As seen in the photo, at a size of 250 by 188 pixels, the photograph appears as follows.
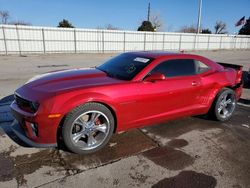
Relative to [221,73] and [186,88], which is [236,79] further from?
[186,88]

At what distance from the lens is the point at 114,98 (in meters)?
3.58

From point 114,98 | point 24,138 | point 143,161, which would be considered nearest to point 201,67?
point 114,98

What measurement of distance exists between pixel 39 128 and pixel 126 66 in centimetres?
188

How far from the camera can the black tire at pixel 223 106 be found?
4949 millimetres

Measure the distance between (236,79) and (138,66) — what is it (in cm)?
250

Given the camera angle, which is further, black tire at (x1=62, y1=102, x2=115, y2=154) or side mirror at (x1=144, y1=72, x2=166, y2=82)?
side mirror at (x1=144, y1=72, x2=166, y2=82)

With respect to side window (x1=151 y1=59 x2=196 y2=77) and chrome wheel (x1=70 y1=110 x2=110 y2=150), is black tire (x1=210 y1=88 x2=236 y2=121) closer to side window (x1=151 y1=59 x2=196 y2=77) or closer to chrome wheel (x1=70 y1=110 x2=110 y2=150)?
side window (x1=151 y1=59 x2=196 y2=77)

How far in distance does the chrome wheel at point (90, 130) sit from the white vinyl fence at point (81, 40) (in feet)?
64.0

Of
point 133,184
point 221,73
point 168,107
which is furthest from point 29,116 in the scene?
point 221,73

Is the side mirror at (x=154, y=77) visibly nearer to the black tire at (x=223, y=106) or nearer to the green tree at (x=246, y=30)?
the black tire at (x=223, y=106)

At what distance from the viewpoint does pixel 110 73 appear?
4285 mm

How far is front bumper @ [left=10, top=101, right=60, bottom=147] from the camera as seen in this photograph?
316 centimetres

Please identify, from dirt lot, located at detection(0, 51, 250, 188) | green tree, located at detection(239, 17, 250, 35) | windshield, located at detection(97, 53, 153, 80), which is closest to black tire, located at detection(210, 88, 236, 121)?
dirt lot, located at detection(0, 51, 250, 188)

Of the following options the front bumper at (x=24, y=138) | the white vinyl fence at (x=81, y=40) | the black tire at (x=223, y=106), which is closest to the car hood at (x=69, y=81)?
the front bumper at (x=24, y=138)
